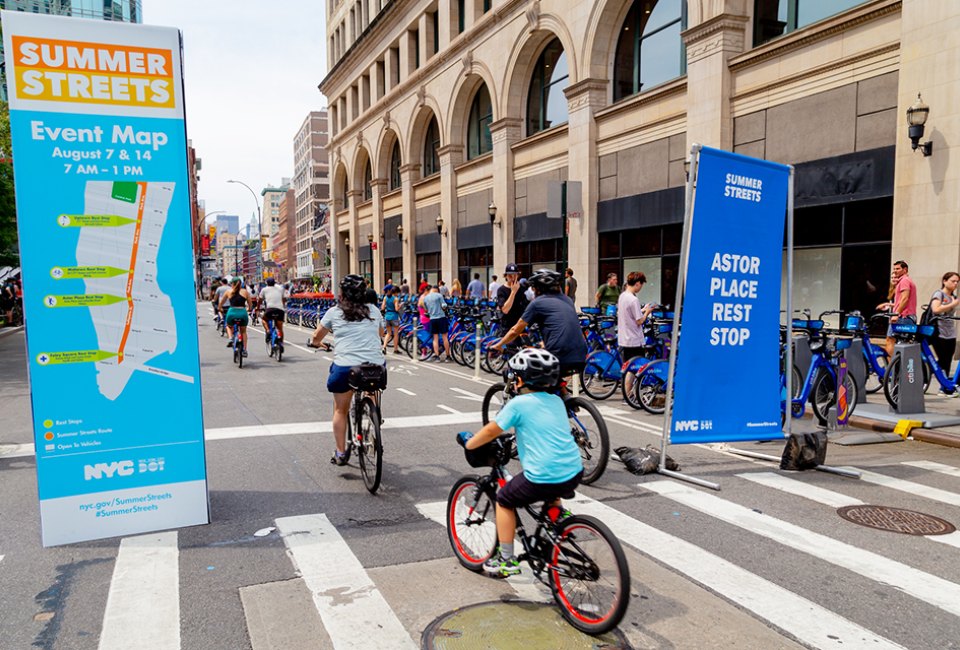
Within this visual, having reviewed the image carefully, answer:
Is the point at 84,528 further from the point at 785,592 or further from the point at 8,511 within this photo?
the point at 785,592

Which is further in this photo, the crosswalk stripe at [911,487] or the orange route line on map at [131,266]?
the crosswalk stripe at [911,487]

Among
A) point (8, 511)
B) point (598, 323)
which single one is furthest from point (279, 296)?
point (8, 511)

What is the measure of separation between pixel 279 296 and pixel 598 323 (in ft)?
26.5

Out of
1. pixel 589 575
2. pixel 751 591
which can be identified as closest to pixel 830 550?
pixel 751 591

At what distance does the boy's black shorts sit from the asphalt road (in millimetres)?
709

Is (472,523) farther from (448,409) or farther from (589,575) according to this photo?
(448,409)

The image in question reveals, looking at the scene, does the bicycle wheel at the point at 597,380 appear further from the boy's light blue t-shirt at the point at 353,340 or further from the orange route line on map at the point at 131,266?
the orange route line on map at the point at 131,266

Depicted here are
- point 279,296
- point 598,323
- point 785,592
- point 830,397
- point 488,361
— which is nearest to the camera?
point 785,592

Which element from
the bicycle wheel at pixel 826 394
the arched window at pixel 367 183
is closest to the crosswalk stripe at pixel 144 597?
the bicycle wheel at pixel 826 394

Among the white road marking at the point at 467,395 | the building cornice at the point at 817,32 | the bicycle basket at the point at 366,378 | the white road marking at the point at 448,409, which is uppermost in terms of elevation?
the building cornice at the point at 817,32

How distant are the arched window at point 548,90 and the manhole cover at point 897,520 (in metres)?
21.2

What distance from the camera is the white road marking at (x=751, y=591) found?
369cm

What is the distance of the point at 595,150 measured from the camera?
2286 cm

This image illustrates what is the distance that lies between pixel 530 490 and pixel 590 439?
117 inches
